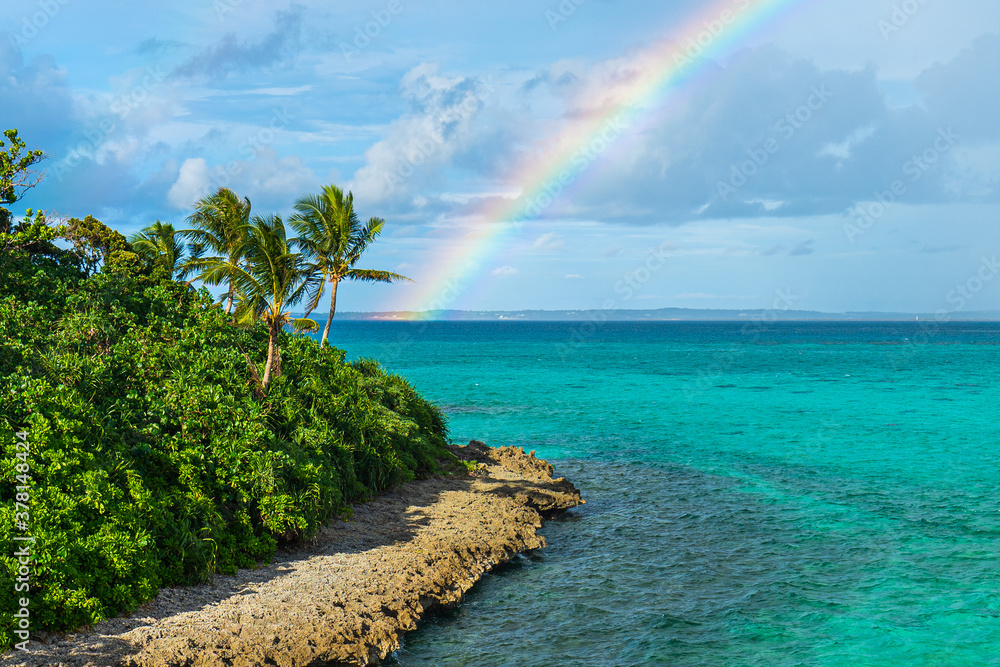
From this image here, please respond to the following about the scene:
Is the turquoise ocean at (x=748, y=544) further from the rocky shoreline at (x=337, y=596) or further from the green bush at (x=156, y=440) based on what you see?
the green bush at (x=156, y=440)

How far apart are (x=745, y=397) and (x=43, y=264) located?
48.6m

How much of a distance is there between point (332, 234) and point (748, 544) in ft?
69.4

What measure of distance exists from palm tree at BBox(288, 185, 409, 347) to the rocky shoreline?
12459mm

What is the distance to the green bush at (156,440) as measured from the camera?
1386 cm

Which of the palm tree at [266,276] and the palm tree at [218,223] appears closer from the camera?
the palm tree at [266,276]

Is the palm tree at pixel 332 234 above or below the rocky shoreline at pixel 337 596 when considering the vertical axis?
above

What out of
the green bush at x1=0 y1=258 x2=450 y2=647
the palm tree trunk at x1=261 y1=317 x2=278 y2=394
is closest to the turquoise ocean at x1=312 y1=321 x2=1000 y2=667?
the green bush at x1=0 y1=258 x2=450 y2=647

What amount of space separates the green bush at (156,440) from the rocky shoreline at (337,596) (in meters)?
0.60

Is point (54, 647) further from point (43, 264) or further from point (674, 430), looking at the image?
point (674, 430)

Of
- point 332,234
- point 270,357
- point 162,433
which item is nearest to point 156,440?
point 162,433

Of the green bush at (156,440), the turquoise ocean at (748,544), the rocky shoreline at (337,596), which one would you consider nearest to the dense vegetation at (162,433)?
the green bush at (156,440)

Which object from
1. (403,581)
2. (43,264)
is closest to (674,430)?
(403,581)

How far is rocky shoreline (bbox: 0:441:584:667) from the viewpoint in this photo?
41.7ft

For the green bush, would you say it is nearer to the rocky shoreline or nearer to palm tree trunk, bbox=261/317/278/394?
palm tree trunk, bbox=261/317/278/394
